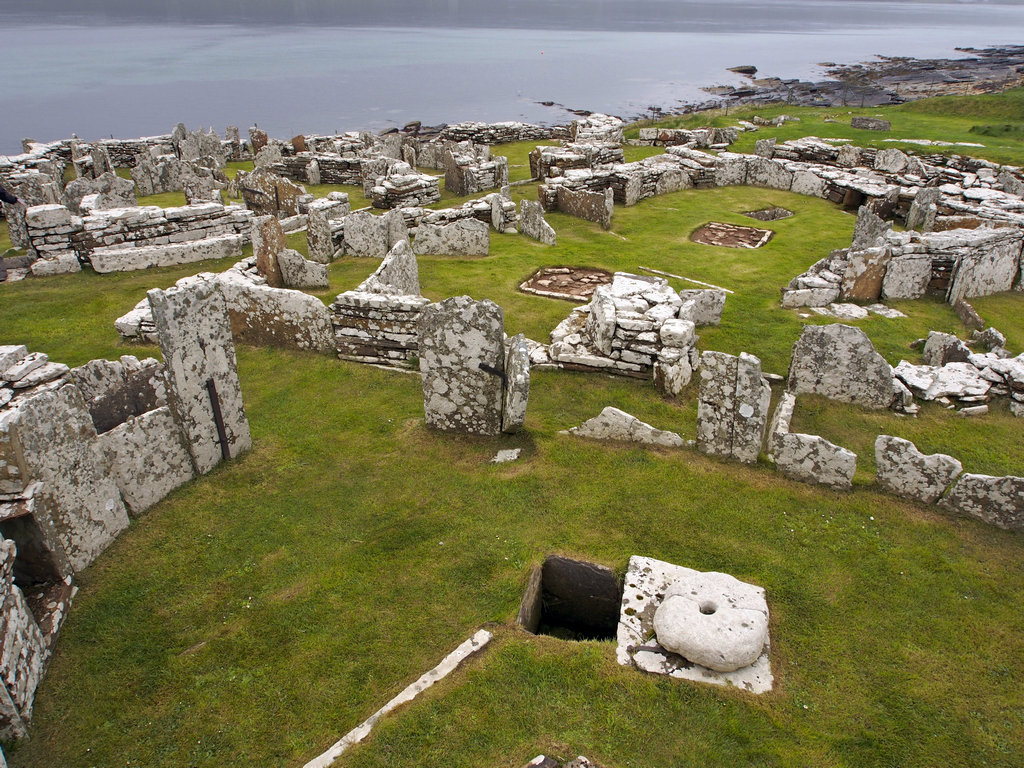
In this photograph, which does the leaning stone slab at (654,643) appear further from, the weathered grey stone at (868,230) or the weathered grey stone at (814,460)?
the weathered grey stone at (868,230)

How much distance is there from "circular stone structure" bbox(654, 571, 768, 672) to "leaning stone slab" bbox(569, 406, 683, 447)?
2.78m

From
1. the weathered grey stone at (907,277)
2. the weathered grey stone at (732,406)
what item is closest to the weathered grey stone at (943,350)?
the weathered grey stone at (907,277)

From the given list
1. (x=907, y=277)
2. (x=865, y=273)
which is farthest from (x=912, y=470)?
(x=907, y=277)

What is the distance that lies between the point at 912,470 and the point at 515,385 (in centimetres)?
468

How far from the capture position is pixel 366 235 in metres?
16.3

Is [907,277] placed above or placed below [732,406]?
below

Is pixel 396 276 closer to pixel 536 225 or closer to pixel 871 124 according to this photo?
pixel 536 225

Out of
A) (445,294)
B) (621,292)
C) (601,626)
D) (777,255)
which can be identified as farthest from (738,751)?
(777,255)

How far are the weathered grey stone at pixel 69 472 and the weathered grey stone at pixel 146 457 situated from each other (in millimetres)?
300

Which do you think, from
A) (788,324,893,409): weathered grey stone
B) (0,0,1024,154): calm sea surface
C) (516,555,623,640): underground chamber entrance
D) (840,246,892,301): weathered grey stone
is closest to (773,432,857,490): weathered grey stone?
(788,324,893,409): weathered grey stone

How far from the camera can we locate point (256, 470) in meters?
8.14

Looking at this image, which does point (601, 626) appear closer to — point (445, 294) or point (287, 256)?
point (445, 294)

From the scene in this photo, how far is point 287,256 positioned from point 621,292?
24.4 ft

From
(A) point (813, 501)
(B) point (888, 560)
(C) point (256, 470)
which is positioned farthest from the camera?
(C) point (256, 470)
